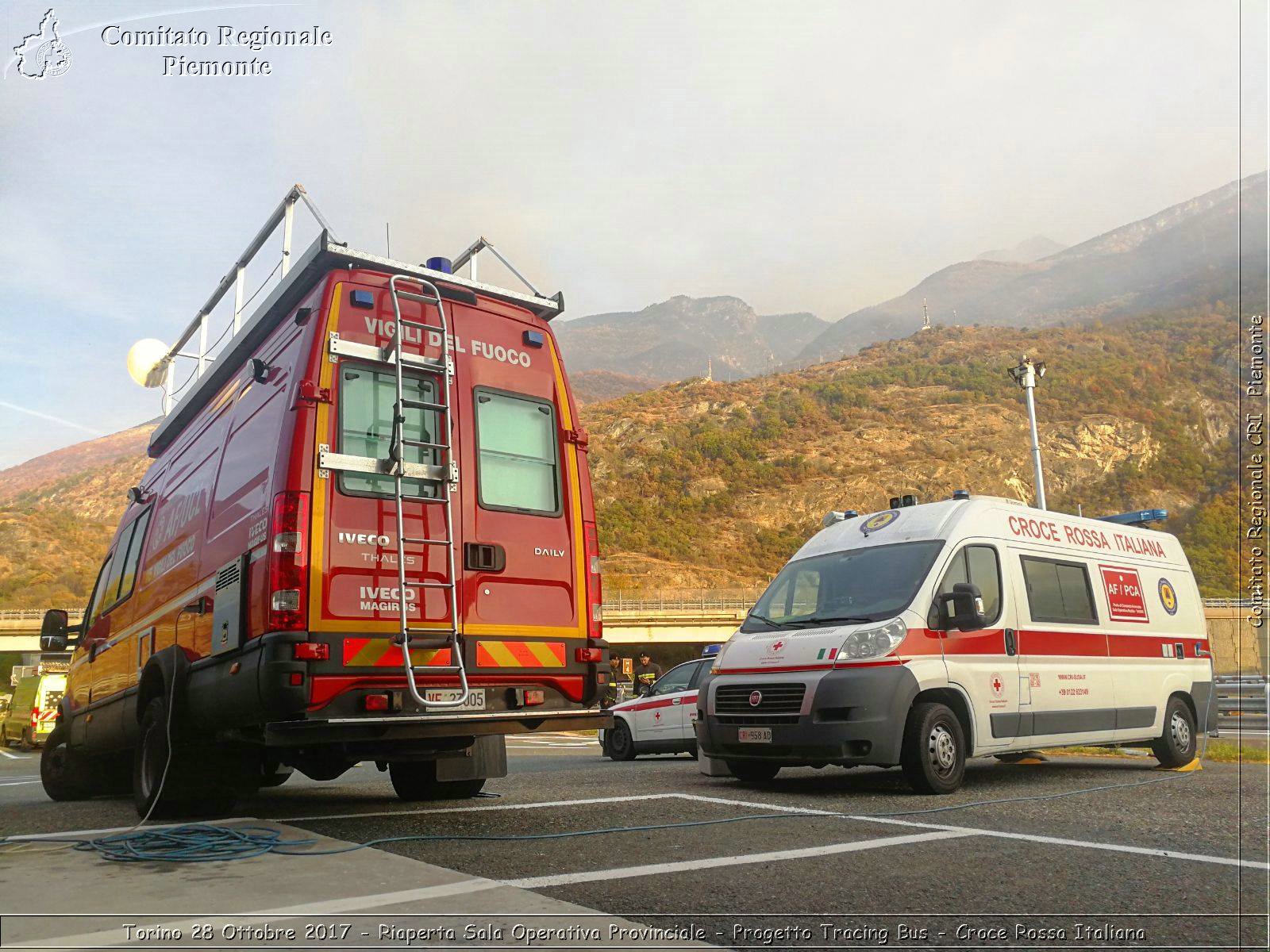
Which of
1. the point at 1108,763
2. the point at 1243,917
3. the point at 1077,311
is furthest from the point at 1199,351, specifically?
the point at 1077,311

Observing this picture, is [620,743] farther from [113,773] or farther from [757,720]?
[113,773]

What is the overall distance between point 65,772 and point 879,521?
8.27m

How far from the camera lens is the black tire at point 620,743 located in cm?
1494

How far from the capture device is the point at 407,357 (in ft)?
22.0

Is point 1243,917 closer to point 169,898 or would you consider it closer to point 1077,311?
point 169,898

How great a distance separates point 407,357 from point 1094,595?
23.3ft

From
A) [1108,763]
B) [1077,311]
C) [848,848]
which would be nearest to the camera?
[848,848]

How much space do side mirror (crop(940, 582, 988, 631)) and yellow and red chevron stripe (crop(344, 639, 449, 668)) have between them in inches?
169

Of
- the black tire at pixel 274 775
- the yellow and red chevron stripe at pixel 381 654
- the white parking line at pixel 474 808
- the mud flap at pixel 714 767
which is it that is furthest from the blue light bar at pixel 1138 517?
the black tire at pixel 274 775

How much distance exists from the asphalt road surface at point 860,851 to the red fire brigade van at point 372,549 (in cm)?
74

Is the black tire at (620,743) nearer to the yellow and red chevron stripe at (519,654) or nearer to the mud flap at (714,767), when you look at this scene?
the mud flap at (714,767)

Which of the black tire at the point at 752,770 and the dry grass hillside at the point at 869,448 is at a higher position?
the dry grass hillside at the point at 869,448

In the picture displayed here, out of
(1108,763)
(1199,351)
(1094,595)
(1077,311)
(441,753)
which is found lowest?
(1108,763)

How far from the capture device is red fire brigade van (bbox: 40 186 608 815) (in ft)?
19.8
